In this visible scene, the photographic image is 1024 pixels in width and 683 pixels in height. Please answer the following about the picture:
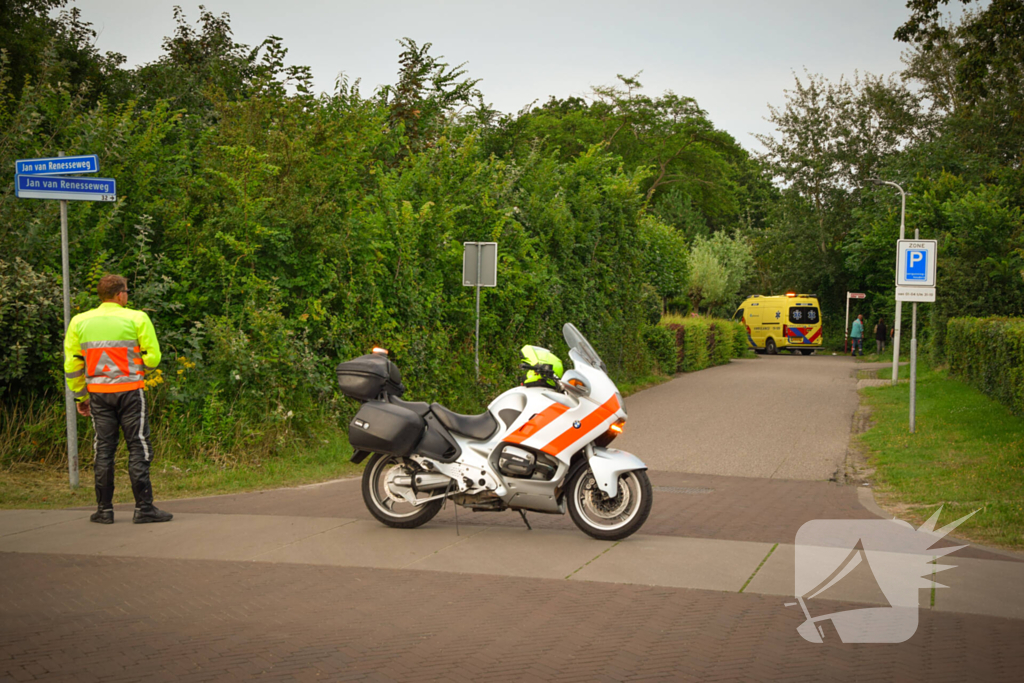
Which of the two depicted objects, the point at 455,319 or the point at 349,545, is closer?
the point at 349,545

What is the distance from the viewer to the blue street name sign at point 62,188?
814 centimetres

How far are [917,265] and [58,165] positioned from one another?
38.4ft

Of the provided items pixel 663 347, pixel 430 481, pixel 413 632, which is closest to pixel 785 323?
pixel 663 347

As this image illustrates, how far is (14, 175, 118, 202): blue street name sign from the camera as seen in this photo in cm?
814

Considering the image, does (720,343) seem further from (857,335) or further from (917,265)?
(917,265)

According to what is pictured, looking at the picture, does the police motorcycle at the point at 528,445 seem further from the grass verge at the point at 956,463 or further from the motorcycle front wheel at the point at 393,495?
the grass verge at the point at 956,463

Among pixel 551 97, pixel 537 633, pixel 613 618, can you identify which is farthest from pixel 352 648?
pixel 551 97

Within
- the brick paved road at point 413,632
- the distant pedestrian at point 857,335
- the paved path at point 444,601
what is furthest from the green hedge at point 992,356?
the distant pedestrian at point 857,335

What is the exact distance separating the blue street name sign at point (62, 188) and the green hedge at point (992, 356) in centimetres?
1292

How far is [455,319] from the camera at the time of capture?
14.5 meters

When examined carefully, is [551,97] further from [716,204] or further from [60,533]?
[60,533]

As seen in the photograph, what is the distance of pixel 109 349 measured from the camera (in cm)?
701

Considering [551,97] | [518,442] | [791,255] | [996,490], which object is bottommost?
[996,490]

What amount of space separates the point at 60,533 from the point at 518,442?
3.46m
